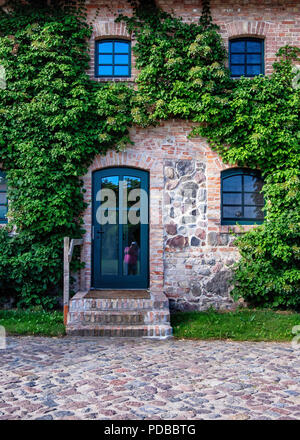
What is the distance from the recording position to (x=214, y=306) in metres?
8.30

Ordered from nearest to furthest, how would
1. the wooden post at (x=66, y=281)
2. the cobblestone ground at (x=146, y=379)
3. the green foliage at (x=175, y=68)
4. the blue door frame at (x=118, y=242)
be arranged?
the cobblestone ground at (x=146, y=379), the wooden post at (x=66, y=281), the green foliage at (x=175, y=68), the blue door frame at (x=118, y=242)

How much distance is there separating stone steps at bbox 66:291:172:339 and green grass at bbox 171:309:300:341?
328 millimetres

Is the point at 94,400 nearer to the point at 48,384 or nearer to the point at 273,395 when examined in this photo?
the point at 48,384

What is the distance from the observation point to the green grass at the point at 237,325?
6.27 meters

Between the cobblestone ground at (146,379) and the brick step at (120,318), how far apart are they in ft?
1.67

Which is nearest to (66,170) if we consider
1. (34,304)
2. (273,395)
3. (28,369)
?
(34,304)

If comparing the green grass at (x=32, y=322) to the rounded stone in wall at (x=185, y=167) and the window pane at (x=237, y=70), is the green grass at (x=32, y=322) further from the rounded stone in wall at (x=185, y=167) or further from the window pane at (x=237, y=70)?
the window pane at (x=237, y=70)

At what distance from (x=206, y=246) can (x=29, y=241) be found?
358 cm

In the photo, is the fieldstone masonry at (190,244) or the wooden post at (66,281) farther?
the fieldstone masonry at (190,244)

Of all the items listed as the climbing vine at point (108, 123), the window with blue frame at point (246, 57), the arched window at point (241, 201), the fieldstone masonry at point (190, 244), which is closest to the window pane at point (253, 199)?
the arched window at point (241, 201)

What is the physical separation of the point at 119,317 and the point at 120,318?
2 cm

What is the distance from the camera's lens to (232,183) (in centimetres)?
866
